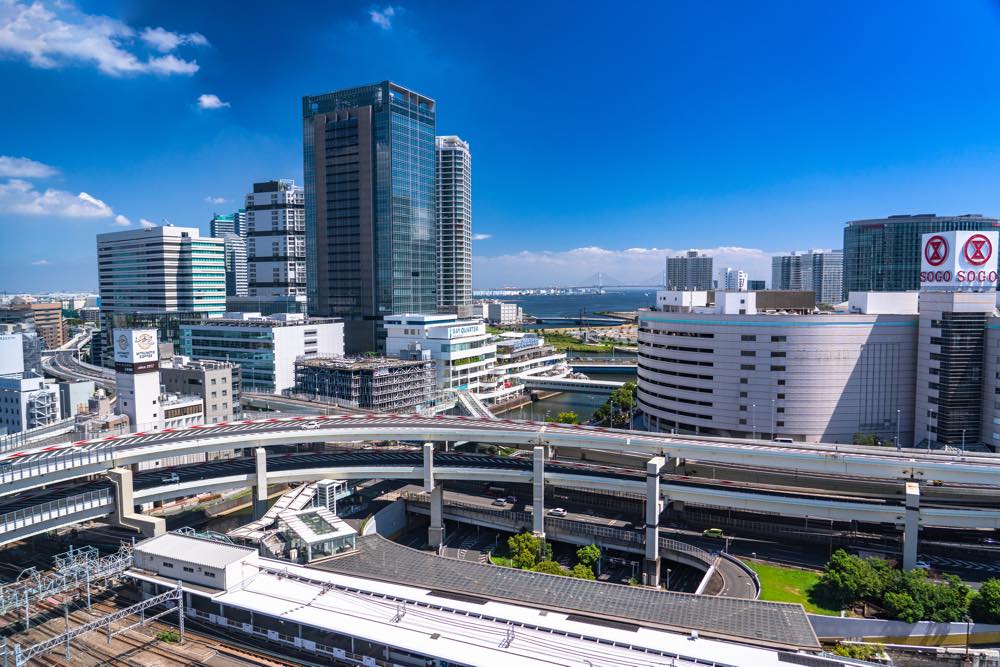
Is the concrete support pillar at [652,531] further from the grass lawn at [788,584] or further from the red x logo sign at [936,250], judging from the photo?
the red x logo sign at [936,250]

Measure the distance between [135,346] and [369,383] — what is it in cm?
2128

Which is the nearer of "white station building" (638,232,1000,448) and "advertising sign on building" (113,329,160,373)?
"advertising sign on building" (113,329,160,373)

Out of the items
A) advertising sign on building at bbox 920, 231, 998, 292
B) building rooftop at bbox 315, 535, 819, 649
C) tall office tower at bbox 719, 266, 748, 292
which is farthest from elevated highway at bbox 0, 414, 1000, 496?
tall office tower at bbox 719, 266, 748, 292

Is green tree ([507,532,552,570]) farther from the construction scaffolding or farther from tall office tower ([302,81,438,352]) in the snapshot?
tall office tower ([302,81,438,352])

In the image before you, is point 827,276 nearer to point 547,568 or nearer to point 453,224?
point 453,224

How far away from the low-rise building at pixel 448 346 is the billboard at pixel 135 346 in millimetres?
29524

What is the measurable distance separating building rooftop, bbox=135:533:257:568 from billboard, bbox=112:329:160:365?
22.1m

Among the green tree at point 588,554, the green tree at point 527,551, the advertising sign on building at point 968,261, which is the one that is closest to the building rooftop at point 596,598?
the green tree at point 527,551

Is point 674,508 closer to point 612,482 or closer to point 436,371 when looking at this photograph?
point 612,482

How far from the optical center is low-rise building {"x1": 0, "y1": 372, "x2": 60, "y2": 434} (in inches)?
1971

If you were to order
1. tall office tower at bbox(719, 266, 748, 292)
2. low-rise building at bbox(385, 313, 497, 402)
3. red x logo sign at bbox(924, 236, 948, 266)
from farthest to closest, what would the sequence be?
tall office tower at bbox(719, 266, 748, 292) → low-rise building at bbox(385, 313, 497, 402) → red x logo sign at bbox(924, 236, 948, 266)

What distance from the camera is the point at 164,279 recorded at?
299 feet

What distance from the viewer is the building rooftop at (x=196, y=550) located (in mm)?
24203

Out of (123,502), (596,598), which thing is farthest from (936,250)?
(123,502)
